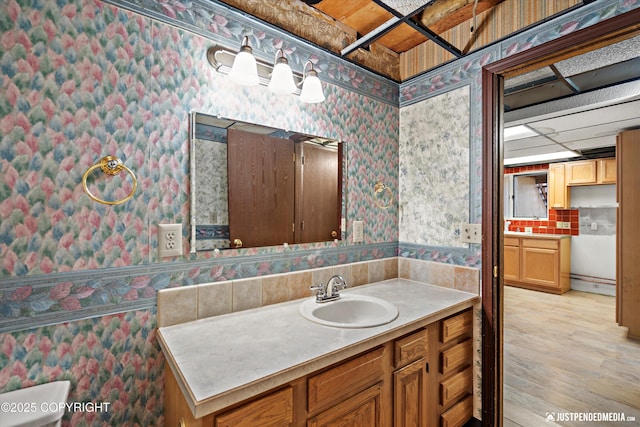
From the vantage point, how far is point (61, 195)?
3.53 ft

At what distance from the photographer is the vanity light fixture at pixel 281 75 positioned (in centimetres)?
147

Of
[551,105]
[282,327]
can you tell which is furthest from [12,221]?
[551,105]

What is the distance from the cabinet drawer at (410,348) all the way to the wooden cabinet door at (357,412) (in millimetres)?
146

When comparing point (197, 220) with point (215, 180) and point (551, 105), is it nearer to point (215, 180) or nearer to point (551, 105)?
point (215, 180)

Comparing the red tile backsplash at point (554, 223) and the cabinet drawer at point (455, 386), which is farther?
the red tile backsplash at point (554, 223)

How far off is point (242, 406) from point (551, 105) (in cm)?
320

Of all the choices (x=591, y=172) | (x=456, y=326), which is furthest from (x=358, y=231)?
(x=591, y=172)

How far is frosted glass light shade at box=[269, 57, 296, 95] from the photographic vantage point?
147 centimetres

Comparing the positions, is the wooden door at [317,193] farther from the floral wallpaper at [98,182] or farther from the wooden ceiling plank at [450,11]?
the wooden ceiling plank at [450,11]

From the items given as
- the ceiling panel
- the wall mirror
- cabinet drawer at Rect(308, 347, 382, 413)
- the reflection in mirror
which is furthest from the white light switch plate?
the reflection in mirror

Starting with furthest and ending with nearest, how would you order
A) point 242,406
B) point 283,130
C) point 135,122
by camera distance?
point 283,130 → point 135,122 → point 242,406

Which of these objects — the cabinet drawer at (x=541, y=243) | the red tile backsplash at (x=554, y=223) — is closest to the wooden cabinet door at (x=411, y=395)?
the cabinet drawer at (x=541, y=243)

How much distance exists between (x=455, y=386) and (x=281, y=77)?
6.10ft

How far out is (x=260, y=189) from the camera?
1555mm
